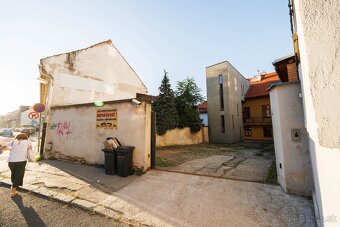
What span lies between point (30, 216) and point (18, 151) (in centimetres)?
239

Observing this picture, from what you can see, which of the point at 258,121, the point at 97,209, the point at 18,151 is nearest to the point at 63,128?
the point at 18,151

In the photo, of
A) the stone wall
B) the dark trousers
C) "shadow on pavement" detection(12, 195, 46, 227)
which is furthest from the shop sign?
the stone wall

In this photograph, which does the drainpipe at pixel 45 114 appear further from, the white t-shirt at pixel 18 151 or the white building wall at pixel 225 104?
the white building wall at pixel 225 104

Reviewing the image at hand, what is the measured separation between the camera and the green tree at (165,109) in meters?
16.1

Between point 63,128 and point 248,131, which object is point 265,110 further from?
point 63,128

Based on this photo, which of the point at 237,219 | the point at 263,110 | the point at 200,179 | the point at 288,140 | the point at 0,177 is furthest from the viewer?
the point at 263,110

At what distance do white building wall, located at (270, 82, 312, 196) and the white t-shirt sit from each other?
7781 millimetres

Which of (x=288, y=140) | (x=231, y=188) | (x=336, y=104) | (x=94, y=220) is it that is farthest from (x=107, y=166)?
(x=336, y=104)

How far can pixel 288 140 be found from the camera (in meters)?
4.44

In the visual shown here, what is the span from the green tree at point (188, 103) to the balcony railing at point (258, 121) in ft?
32.2

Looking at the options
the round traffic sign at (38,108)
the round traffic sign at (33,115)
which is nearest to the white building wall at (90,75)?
the round traffic sign at (38,108)

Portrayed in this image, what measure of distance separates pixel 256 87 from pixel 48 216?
2961cm

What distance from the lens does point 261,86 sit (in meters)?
26.2

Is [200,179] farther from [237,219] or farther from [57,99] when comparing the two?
[57,99]
